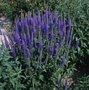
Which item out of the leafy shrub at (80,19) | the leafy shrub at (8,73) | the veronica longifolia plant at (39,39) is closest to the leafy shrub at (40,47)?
the veronica longifolia plant at (39,39)

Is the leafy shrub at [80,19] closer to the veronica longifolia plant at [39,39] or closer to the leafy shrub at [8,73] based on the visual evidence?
the veronica longifolia plant at [39,39]

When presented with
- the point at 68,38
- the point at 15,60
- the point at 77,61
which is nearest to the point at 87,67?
the point at 77,61

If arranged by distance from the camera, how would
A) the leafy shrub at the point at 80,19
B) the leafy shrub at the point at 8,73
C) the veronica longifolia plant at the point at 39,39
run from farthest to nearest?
the leafy shrub at the point at 80,19 → the veronica longifolia plant at the point at 39,39 → the leafy shrub at the point at 8,73

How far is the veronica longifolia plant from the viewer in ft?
13.3

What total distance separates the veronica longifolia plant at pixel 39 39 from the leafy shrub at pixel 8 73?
194 millimetres

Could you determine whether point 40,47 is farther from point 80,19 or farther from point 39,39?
point 80,19

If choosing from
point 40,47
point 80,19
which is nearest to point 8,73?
point 40,47

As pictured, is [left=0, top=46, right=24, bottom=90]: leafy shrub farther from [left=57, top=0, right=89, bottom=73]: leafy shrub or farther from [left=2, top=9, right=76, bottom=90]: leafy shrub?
[left=57, top=0, right=89, bottom=73]: leafy shrub

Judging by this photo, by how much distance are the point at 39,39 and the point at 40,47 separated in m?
0.11

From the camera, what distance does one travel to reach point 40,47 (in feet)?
13.3

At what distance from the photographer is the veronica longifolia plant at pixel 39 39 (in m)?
4.05

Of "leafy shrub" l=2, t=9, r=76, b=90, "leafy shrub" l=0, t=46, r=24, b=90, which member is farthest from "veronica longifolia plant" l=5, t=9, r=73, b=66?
"leafy shrub" l=0, t=46, r=24, b=90

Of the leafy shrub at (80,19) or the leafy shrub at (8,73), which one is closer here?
the leafy shrub at (8,73)

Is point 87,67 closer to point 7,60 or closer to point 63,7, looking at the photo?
point 63,7
